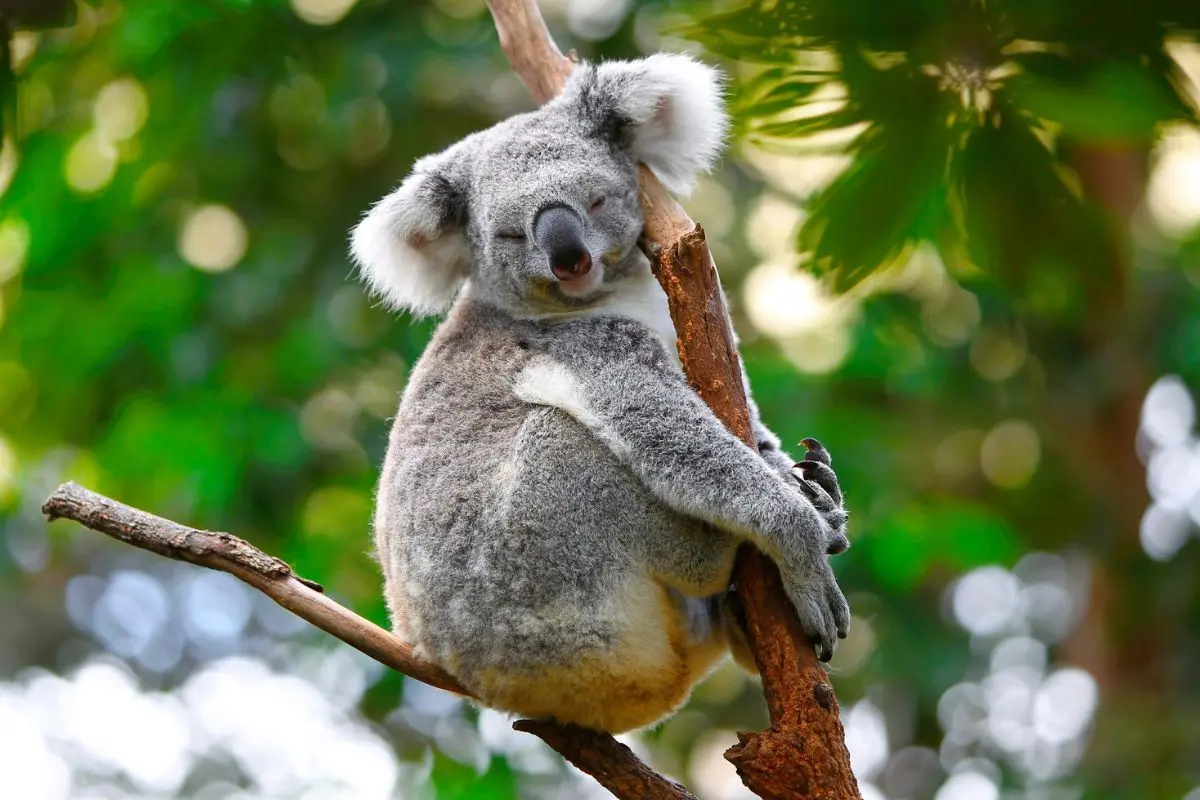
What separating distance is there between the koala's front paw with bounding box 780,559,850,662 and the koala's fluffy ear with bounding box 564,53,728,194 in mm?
1459

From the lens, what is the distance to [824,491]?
3.22m

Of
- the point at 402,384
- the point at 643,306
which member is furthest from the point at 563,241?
the point at 402,384

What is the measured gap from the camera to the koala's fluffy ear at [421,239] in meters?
3.72

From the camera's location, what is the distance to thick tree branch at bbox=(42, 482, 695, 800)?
115 inches

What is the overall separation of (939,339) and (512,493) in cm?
461

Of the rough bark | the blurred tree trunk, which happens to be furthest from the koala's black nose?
the blurred tree trunk

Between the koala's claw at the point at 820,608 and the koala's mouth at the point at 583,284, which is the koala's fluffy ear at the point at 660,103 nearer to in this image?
the koala's mouth at the point at 583,284

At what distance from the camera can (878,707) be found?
28.8 ft

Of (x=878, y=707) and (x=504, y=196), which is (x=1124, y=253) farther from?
(x=878, y=707)

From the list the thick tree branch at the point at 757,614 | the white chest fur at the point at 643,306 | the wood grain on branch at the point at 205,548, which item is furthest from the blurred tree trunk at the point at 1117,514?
the wood grain on branch at the point at 205,548

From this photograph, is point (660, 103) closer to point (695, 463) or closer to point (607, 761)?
point (695, 463)

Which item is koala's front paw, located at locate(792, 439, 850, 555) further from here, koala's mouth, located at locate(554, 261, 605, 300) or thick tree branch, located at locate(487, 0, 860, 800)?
koala's mouth, located at locate(554, 261, 605, 300)

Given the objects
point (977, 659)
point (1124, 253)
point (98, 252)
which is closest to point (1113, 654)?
point (977, 659)

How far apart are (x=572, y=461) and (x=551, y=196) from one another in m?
0.83
